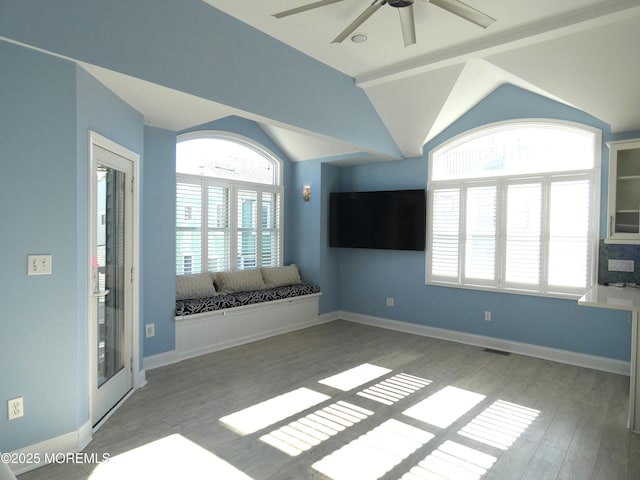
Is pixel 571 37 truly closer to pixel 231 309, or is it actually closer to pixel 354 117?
pixel 354 117

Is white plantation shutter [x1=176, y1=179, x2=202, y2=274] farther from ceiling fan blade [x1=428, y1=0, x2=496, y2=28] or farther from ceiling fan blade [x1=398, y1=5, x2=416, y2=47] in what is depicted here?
ceiling fan blade [x1=428, y1=0, x2=496, y2=28]

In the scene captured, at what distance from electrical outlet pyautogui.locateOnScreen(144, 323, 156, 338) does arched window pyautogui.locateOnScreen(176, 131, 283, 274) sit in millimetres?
917

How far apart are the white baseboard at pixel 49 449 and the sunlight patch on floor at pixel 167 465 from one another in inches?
10.4

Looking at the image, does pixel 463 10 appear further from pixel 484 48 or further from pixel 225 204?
pixel 225 204

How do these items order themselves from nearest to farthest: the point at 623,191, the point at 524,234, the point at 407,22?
the point at 407,22
the point at 623,191
the point at 524,234

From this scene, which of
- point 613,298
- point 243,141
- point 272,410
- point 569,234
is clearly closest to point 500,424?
point 613,298

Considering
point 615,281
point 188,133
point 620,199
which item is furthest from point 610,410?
point 188,133

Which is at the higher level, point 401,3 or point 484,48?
point 484,48

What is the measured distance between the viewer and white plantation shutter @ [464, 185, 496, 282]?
15.8ft

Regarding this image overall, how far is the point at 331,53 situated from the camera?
3670 mm

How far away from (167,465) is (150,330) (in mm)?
1828

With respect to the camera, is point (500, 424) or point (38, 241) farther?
point (500, 424)

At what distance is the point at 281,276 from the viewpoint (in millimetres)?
5746

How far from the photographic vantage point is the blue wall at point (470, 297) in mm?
4156
